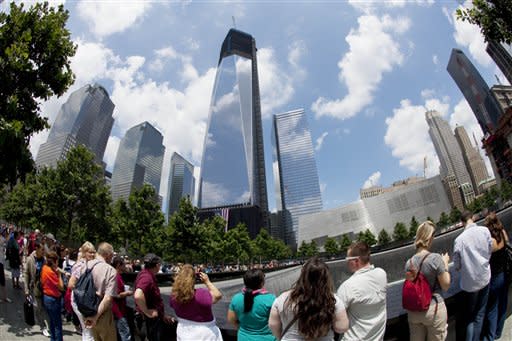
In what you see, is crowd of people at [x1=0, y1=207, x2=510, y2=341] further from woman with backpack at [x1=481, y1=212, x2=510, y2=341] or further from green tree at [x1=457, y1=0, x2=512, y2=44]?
green tree at [x1=457, y1=0, x2=512, y2=44]

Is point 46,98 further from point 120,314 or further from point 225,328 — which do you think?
point 225,328

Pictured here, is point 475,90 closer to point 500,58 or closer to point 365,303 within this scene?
point 500,58

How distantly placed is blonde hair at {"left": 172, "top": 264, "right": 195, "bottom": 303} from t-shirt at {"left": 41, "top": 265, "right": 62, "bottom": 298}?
357 cm

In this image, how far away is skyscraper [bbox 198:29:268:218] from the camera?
168 metres

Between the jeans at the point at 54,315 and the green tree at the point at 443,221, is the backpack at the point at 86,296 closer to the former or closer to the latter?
the jeans at the point at 54,315

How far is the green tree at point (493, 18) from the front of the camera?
284 inches

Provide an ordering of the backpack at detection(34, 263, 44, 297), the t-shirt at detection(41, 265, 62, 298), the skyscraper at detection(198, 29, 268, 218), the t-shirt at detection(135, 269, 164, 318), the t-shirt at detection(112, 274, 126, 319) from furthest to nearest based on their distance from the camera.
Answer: the skyscraper at detection(198, 29, 268, 218), the backpack at detection(34, 263, 44, 297), the t-shirt at detection(41, 265, 62, 298), the t-shirt at detection(112, 274, 126, 319), the t-shirt at detection(135, 269, 164, 318)

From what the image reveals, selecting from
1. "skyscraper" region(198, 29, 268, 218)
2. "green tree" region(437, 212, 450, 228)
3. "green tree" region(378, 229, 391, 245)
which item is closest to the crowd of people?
"green tree" region(437, 212, 450, 228)

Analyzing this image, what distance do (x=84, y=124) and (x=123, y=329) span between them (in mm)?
190628

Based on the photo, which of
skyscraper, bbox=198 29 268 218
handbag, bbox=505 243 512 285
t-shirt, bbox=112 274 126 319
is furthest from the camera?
skyscraper, bbox=198 29 268 218

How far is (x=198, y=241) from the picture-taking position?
32.3 metres

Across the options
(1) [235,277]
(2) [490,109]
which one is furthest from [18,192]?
(2) [490,109]

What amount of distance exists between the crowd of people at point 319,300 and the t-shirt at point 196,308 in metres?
0.01

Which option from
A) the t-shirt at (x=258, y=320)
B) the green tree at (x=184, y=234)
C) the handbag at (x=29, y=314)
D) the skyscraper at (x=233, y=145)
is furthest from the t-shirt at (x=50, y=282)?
the skyscraper at (x=233, y=145)
